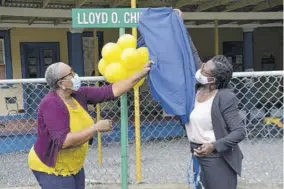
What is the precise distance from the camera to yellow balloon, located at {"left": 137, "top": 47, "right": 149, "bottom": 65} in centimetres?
265

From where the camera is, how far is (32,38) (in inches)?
424

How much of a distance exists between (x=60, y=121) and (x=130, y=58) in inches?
22.9

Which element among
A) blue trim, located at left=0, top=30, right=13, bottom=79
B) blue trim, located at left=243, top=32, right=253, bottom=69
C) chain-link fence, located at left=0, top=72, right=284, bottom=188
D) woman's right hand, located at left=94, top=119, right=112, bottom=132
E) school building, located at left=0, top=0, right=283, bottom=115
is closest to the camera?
woman's right hand, located at left=94, top=119, right=112, bottom=132

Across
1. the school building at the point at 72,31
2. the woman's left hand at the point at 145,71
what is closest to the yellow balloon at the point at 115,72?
the woman's left hand at the point at 145,71

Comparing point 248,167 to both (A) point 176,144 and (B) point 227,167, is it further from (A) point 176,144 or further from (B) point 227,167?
(B) point 227,167

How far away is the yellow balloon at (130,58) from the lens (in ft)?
8.55

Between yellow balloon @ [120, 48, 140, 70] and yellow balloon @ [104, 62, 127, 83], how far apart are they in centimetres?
4

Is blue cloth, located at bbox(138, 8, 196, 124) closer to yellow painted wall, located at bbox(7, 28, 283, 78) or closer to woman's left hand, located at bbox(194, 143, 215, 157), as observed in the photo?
woman's left hand, located at bbox(194, 143, 215, 157)

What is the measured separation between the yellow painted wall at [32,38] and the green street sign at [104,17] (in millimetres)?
8095

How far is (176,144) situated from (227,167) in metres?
5.74

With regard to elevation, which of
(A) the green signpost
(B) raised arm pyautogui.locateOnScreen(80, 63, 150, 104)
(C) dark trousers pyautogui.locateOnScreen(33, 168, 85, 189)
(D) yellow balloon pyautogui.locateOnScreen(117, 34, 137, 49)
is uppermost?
(A) the green signpost

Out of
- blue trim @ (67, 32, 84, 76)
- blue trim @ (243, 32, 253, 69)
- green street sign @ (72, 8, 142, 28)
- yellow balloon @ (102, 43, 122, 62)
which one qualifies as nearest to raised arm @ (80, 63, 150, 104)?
yellow balloon @ (102, 43, 122, 62)

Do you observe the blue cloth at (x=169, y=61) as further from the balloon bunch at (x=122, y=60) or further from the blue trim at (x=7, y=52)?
the blue trim at (x=7, y=52)

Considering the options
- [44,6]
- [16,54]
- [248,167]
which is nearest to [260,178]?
[248,167]
